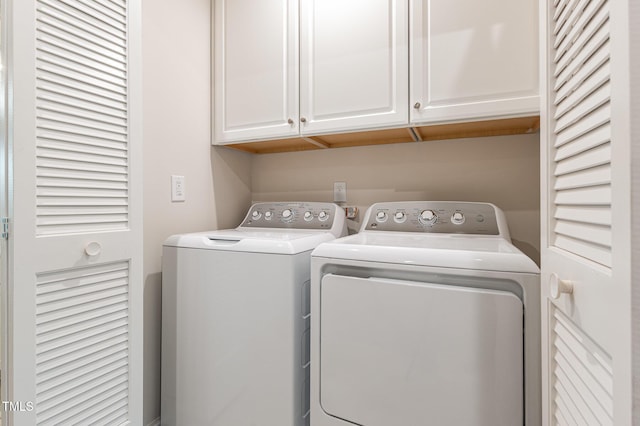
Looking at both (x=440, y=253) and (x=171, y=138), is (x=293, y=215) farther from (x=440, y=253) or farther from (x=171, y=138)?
(x=440, y=253)

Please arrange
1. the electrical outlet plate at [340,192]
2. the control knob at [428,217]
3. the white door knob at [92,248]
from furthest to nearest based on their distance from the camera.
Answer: the electrical outlet plate at [340,192] → the control knob at [428,217] → the white door knob at [92,248]

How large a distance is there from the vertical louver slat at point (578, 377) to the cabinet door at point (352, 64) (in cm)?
107

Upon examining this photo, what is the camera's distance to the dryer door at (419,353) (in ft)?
3.09

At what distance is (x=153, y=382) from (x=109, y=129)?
1186 mm

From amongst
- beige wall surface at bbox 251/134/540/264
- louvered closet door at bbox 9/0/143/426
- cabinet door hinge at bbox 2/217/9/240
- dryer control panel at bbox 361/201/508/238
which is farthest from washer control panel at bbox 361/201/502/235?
cabinet door hinge at bbox 2/217/9/240

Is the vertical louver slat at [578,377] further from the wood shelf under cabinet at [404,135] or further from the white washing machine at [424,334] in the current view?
the wood shelf under cabinet at [404,135]

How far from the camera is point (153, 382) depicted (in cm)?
156

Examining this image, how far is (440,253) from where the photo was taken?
3.41ft

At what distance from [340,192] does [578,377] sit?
148cm

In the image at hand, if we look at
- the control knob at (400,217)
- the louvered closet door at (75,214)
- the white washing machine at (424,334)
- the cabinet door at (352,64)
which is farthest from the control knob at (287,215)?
the louvered closet door at (75,214)

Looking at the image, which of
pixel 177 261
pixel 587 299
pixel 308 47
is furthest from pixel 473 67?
pixel 177 261

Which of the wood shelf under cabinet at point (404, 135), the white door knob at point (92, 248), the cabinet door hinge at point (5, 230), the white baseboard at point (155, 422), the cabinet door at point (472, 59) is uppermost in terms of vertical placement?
the cabinet door at point (472, 59)

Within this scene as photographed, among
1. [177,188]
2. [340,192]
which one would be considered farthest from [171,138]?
[340,192]

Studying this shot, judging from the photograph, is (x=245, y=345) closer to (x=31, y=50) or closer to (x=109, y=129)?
(x=109, y=129)
